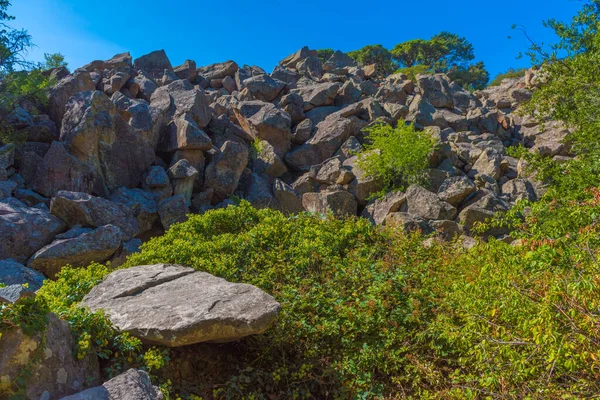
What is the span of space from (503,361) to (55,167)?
47.7 feet

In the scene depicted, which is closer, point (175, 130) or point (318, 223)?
point (318, 223)

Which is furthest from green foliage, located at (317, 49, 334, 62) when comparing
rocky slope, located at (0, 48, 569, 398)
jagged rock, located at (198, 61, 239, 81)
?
rocky slope, located at (0, 48, 569, 398)

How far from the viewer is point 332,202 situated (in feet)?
55.9

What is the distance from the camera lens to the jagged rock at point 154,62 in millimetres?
32344

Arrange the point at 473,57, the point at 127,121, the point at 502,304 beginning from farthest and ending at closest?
1. the point at 473,57
2. the point at 127,121
3. the point at 502,304

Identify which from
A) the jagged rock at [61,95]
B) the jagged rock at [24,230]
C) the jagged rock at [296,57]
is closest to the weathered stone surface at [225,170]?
the jagged rock at [24,230]

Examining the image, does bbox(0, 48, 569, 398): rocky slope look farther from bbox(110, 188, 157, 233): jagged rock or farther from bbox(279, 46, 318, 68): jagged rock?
bbox(279, 46, 318, 68): jagged rock

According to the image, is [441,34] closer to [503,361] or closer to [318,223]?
[318,223]

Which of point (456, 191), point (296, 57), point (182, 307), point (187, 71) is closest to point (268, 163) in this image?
point (456, 191)

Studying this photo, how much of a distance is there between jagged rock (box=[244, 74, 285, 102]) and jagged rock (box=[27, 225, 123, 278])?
18.3 metres

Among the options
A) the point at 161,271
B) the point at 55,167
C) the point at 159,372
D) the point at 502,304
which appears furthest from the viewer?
the point at 55,167

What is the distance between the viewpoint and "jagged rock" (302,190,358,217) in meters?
16.8


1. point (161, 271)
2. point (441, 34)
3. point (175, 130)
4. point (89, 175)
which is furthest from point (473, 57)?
point (161, 271)

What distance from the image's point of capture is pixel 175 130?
18.2 meters
